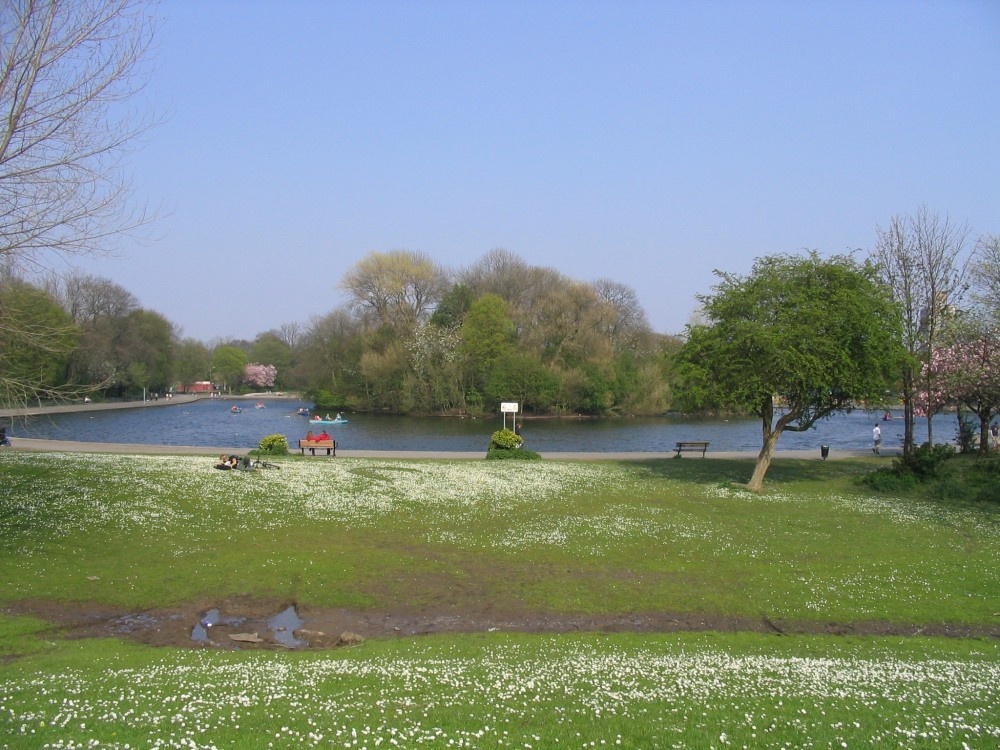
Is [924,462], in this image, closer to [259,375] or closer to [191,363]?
[191,363]

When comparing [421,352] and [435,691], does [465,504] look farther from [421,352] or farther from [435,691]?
[421,352]

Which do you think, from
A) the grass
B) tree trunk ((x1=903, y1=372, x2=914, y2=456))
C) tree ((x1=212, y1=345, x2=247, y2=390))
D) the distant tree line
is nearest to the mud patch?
the grass

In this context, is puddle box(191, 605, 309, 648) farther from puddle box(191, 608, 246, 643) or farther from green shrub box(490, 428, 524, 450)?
green shrub box(490, 428, 524, 450)

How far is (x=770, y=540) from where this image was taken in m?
20.7

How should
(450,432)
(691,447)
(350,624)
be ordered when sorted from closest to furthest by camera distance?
(350,624), (691,447), (450,432)

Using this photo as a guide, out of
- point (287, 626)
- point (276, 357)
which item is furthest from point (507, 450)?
point (276, 357)

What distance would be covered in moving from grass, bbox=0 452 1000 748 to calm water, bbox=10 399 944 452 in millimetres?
24468

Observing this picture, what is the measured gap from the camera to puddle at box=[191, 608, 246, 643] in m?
13.8

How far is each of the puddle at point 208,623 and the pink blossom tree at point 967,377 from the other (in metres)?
27.4

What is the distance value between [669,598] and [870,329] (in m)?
16.9

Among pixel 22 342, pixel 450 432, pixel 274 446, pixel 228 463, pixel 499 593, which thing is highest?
pixel 22 342

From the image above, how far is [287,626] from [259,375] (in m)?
163

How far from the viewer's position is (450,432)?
70188 mm

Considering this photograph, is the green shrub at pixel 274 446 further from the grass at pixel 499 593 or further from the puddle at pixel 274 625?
the puddle at pixel 274 625
